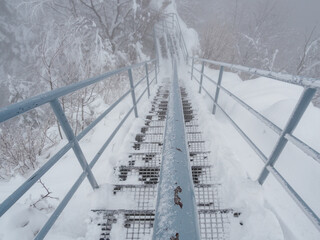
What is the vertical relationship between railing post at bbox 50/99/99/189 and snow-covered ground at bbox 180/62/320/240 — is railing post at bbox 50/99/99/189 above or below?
above

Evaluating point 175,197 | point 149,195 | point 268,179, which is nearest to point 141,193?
point 149,195

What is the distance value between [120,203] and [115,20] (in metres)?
10.8

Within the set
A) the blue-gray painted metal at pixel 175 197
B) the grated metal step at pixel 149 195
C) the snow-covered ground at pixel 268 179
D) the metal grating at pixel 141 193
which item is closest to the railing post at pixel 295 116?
the snow-covered ground at pixel 268 179

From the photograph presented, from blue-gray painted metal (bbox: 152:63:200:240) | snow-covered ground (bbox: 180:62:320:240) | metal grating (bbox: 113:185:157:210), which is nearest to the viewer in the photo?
blue-gray painted metal (bbox: 152:63:200:240)

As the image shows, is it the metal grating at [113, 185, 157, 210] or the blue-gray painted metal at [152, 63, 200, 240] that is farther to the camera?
the metal grating at [113, 185, 157, 210]

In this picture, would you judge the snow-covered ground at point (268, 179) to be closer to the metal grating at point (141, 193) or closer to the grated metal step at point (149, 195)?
the grated metal step at point (149, 195)

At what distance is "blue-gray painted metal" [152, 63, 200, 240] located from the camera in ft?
1.47

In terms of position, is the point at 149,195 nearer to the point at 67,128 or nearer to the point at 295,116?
the point at 67,128

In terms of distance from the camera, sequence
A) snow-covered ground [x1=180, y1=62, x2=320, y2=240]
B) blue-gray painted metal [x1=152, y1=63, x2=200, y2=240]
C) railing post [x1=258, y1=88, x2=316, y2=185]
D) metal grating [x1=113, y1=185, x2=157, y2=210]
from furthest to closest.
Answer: metal grating [x1=113, y1=185, x2=157, y2=210]
snow-covered ground [x1=180, y1=62, x2=320, y2=240]
railing post [x1=258, y1=88, x2=316, y2=185]
blue-gray painted metal [x1=152, y1=63, x2=200, y2=240]

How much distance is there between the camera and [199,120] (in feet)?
10.2

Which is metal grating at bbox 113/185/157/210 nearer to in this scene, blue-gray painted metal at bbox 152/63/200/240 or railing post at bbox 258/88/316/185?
blue-gray painted metal at bbox 152/63/200/240

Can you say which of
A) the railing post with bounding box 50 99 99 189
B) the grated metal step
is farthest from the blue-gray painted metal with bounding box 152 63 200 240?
the grated metal step

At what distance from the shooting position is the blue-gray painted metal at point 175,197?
449mm

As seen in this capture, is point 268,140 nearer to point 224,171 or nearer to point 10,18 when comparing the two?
point 224,171
